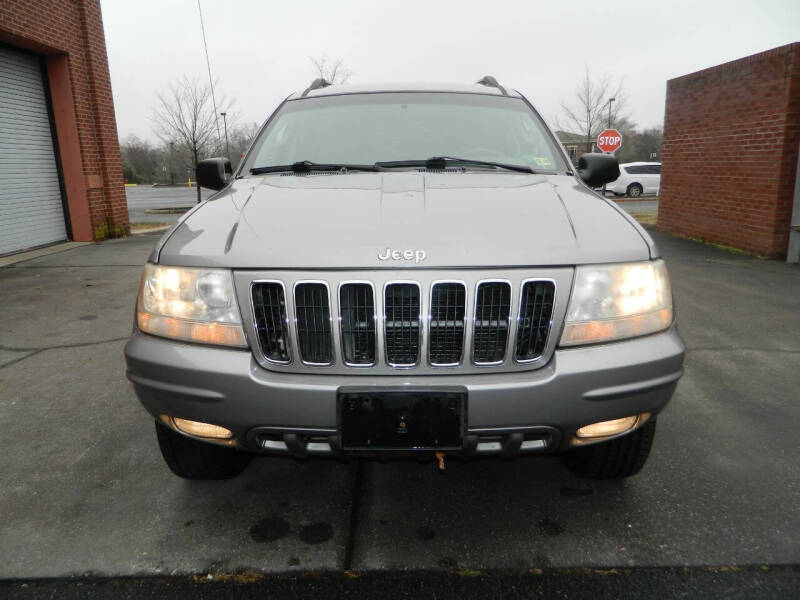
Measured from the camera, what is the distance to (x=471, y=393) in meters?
1.84

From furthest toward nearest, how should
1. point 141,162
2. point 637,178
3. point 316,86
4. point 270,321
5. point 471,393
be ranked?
point 141,162
point 637,178
point 316,86
point 270,321
point 471,393

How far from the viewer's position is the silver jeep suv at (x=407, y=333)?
6.12 feet

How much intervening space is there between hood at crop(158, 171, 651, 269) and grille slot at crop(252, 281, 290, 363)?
0.09m

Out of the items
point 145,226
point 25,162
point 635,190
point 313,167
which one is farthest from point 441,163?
point 635,190

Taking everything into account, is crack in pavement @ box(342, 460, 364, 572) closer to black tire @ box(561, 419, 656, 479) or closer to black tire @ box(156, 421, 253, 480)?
black tire @ box(156, 421, 253, 480)

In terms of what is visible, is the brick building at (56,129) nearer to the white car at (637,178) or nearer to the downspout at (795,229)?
the downspout at (795,229)

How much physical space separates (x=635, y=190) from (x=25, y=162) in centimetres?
2268

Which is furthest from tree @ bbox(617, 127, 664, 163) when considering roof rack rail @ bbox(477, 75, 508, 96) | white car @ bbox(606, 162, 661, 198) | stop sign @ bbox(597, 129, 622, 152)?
roof rack rail @ bbox(477, 75, 508, 96)

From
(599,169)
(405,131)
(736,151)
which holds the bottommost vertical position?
(599,169)

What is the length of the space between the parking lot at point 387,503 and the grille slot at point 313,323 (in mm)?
771

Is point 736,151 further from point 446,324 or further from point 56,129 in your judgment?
point 56,129

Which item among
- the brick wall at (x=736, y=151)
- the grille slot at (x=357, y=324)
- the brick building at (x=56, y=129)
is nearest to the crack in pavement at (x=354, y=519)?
the grille slot at (x=357, y=324)

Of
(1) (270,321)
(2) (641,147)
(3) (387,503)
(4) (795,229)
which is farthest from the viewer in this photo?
(2) (641,147)

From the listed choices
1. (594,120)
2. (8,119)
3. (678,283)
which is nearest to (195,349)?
(678,283)
